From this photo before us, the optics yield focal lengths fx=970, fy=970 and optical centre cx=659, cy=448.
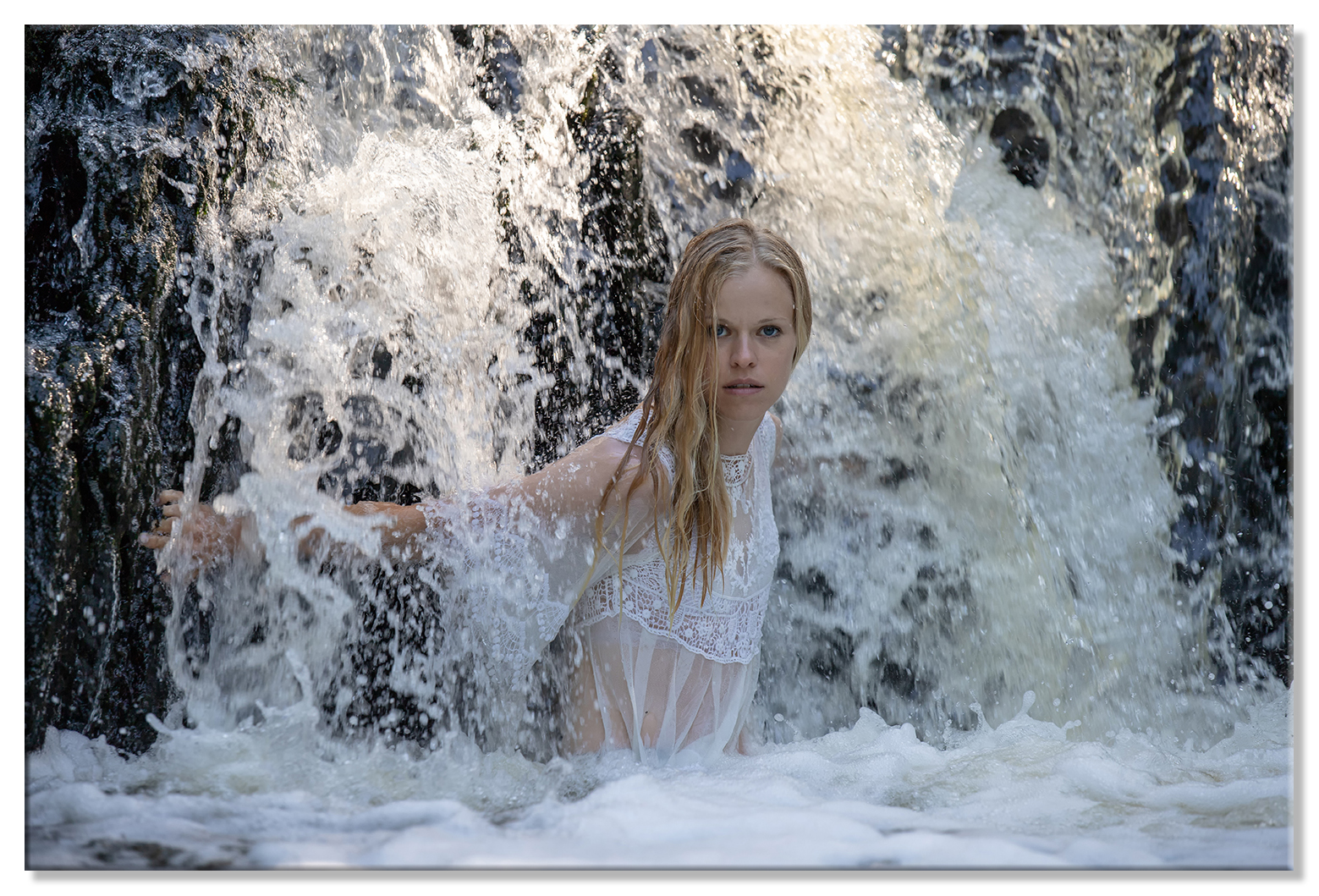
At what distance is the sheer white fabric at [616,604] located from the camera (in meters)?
1.45

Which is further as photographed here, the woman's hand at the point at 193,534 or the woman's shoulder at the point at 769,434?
the woman's shoulder at the point at 769,434

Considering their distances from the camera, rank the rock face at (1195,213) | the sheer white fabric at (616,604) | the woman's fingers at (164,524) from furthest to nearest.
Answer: the rock face at (1195,213) < the woman's fingers at (164,524) < the sheer white fabric at (616,604)

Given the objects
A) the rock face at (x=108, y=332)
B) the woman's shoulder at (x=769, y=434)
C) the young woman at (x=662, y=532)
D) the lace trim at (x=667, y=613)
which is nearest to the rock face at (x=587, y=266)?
the rock face at (x=108, y=332)

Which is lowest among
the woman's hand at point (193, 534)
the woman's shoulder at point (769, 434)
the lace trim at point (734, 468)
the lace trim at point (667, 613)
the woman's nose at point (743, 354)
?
the lace trim at point (667, 613)

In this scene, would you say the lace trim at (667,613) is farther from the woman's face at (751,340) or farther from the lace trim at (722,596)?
the woman's face at (751,340)

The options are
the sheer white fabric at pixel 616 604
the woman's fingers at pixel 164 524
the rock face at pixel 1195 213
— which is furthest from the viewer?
the rock face at pixel 1195 213

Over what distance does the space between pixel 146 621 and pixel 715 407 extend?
100 centimetres

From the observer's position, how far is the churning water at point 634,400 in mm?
1482

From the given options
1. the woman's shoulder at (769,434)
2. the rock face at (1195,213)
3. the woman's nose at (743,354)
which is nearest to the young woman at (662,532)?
the woman's nose at (743,354)

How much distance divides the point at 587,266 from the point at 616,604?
0.74 meters

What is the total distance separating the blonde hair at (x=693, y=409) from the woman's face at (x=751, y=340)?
0.01 meters

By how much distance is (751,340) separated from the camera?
1479mm

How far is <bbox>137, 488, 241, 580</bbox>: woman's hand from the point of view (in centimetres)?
156

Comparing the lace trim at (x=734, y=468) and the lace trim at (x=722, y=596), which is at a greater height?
the lace trim at (x=734, y=468)
